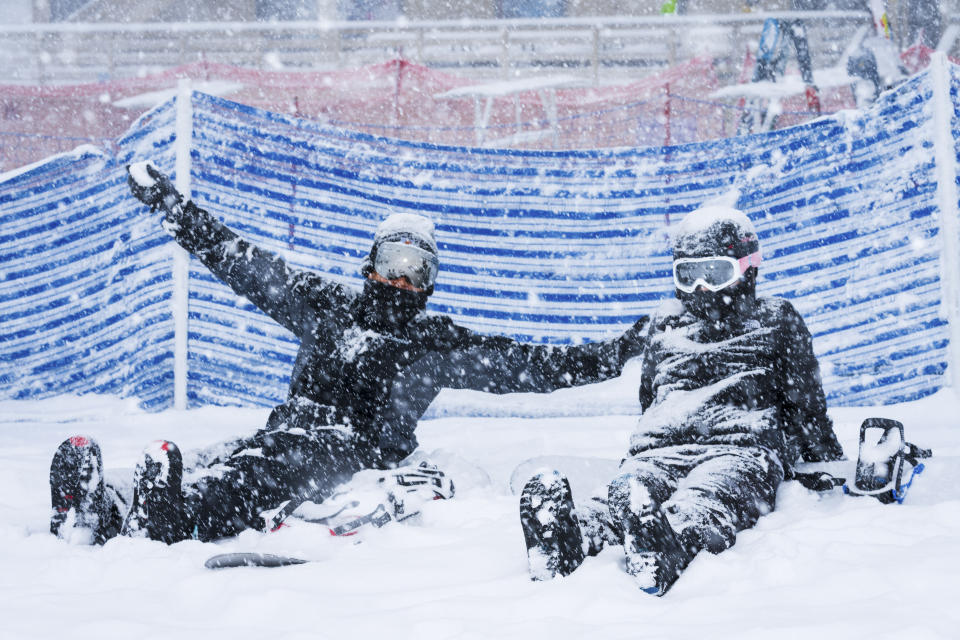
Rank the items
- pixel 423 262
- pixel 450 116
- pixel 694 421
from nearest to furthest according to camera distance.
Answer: pixel 694 421 < pixel 423 262 < pixel 450 116

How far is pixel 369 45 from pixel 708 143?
31.3 ft

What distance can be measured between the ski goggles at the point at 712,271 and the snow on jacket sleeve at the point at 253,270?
153 cm

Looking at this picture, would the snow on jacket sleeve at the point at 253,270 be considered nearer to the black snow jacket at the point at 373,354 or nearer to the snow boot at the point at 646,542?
the black snow jacket at the point at 373,354

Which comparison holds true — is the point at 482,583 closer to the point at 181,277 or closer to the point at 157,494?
the point at 157,494

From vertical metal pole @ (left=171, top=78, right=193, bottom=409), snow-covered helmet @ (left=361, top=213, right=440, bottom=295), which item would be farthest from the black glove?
vertical metal pole @ (left=171, top=78, right=193, bottom=409)

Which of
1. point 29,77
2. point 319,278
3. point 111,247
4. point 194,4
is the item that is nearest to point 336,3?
point 194,4

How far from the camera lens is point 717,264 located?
3072 millimetres

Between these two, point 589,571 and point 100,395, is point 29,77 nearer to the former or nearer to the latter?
point 100,395

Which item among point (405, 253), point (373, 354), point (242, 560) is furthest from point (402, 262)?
point (242, 560)

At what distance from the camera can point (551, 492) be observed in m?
2.17

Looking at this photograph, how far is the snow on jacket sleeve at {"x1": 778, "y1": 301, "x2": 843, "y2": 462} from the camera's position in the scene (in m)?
3.02

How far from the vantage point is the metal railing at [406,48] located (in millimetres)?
13758

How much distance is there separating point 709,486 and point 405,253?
176 centimetres

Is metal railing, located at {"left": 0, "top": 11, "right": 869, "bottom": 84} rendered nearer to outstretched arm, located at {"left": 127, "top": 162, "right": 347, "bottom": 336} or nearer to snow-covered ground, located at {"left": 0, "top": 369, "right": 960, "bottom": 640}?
outstretched arm, located at {"left": 127, "top": 162, "right": 347, "bottom": 336}
